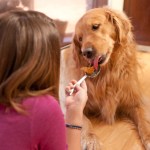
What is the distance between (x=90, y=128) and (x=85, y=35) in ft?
1.88

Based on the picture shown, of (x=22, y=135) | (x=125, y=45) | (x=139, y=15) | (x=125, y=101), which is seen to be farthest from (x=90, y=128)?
(x=139, y=15)

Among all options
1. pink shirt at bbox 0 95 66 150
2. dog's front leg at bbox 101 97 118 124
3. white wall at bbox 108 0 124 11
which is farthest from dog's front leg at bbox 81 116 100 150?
white wall at bbox 108 0 124 11

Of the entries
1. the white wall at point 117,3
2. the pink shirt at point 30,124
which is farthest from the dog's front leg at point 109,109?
the white wall at point 117,3

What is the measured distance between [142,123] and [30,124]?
1.09m

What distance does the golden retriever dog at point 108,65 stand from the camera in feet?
5.51

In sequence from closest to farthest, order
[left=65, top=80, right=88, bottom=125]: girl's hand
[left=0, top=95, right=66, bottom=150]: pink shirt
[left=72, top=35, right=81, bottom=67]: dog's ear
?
[left=0, top=95, right=66, bottom=150]: pink shirt < [left=65, top=80, right=88, bottom=125]: girl's hand < [left=72, top=35, right=81, bottom=67]: dog's ear

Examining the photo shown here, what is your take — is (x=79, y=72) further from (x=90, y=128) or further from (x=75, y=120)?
(x=75, y=120)

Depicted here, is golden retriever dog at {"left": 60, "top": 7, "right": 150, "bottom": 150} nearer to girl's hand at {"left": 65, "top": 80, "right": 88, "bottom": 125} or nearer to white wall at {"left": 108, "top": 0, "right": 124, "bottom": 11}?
girl's hand at {"left": 65, "top": 80, "right": 88, "bottom": 125}

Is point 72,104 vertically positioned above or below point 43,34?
below

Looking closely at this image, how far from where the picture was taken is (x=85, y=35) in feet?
5.69

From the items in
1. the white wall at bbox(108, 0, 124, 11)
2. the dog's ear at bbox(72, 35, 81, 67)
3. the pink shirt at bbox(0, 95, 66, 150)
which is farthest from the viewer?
the white wall at bbox(108, 0, 124, 11)

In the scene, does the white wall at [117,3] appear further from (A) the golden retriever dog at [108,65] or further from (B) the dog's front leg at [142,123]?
(B) the dog's front leg at [142,123]

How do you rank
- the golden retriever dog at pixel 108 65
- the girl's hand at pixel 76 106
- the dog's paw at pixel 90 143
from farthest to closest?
the golden retriever dog at pixel 108 65 → the dog's paw at pixel 90 143 → the girl's hand at pixel 76 106

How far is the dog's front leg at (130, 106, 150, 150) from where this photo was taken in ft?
5.24
